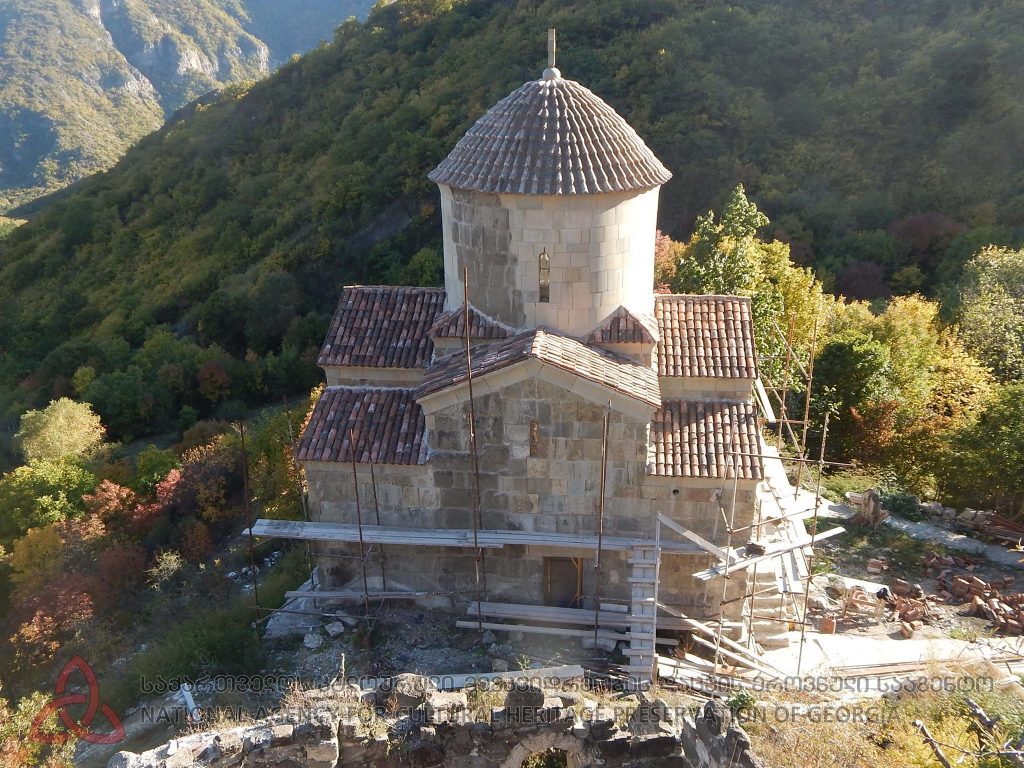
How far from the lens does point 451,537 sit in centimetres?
1146

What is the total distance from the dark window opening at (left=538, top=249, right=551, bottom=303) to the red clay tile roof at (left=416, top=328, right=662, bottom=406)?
1.63 feet

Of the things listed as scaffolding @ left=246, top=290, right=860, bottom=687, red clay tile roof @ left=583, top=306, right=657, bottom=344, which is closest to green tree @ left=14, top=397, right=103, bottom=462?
scaffolding @ left=246, top=290, right=860, bottom=687

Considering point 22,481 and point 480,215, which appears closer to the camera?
point 480,215

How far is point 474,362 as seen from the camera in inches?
443

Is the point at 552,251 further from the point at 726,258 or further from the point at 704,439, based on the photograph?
the point at 726,258

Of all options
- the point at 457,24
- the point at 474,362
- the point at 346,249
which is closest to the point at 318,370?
the point at 346,249

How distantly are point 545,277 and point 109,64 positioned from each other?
315 feet

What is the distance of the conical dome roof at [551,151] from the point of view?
1097 centimetres

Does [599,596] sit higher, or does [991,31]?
[991,31]

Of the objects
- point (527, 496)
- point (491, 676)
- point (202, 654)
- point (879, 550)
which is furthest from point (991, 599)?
point (202, 654)

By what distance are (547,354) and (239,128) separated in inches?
1600

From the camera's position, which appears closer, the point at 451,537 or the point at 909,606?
the point at 451,537

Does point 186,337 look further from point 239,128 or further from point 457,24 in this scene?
point 457,24

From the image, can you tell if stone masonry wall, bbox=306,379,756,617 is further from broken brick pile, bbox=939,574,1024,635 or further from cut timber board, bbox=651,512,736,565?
broken brick pile, bbox=939,574,1024,635
